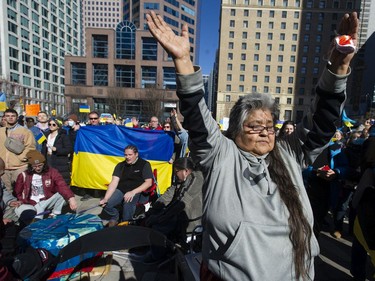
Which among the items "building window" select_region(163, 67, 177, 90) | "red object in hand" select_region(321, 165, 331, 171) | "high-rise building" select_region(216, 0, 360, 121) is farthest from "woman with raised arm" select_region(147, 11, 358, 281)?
"high-rise building" select_region(216, 0, 360, 121)

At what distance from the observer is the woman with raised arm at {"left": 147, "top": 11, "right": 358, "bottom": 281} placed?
3.64ft

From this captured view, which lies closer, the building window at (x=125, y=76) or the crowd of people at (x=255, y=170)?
the crowd of people at (x=255, y=170)

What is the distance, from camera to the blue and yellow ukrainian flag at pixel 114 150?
6051mm

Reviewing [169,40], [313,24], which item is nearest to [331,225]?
[169,40]

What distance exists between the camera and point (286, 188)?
4.04 ft

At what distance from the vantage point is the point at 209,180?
1.21 metres

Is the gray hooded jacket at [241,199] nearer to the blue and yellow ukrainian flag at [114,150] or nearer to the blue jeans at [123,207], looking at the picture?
the blue jeans at [123,207]

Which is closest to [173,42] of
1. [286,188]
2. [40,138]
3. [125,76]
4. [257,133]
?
[257,133]

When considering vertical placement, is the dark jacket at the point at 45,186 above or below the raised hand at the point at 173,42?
below

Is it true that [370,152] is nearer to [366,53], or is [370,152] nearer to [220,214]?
[220,214]

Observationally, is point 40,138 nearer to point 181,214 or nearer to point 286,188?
point 181,214

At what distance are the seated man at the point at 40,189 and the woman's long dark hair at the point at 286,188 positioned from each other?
336 cm

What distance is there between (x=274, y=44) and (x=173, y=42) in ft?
225

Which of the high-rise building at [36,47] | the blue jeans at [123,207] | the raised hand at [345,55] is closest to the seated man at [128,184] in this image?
the blue jeans at [123,207]
